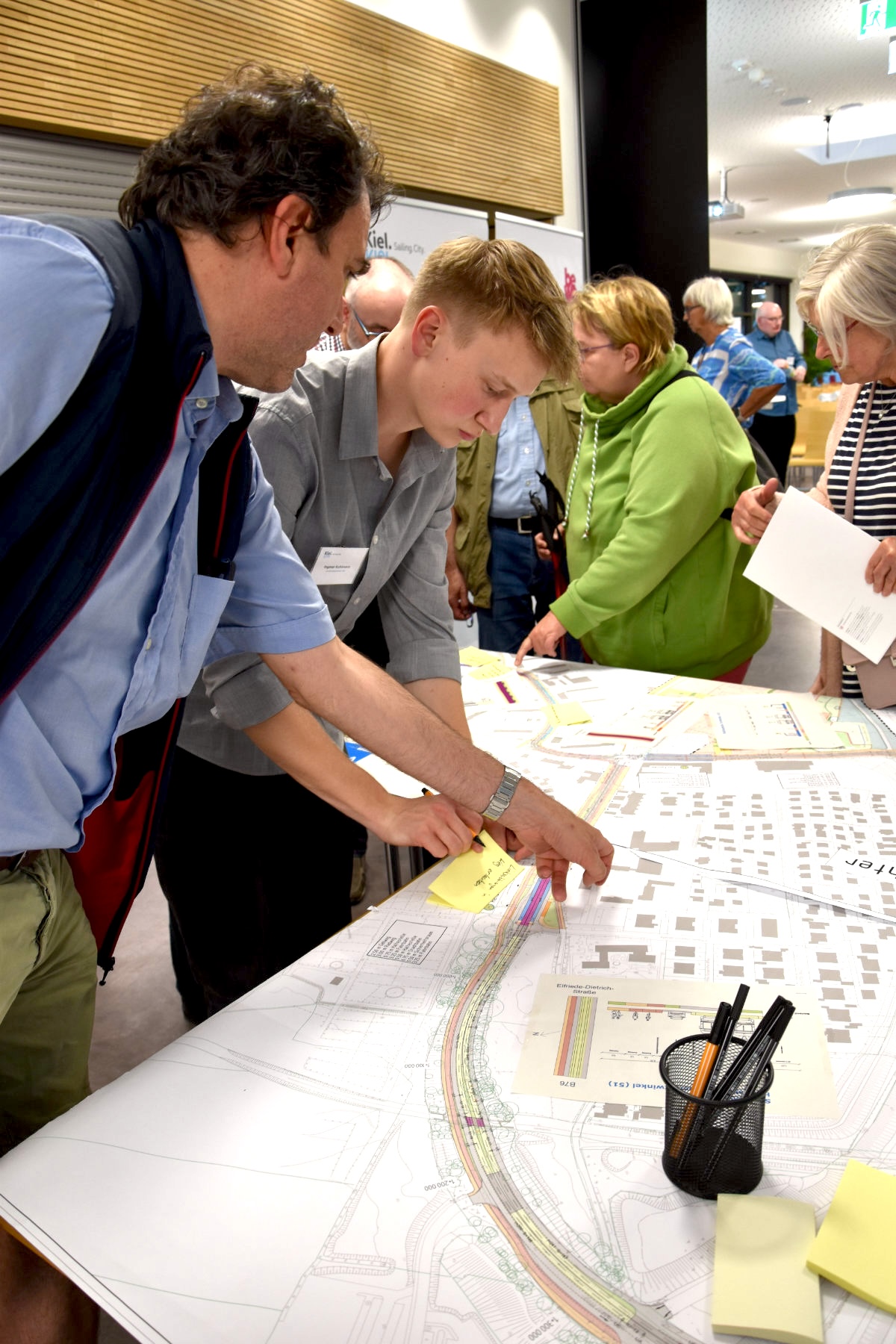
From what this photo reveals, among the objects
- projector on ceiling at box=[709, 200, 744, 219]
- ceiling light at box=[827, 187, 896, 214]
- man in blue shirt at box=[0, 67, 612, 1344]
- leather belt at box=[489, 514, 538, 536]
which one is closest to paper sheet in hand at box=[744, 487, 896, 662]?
man in blue shirt at box=[0, 67, 612, 1344]

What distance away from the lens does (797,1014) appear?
1102 mm

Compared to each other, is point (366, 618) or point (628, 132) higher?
point (628, 132)

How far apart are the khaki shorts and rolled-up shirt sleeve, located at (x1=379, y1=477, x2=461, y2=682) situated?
2.64 feet

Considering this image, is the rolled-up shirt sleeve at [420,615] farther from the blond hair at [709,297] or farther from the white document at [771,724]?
the blond hair at [709,297]

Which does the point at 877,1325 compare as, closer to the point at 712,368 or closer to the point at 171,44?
the point at 171,44

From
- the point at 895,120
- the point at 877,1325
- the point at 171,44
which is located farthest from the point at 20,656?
the point at 895,120

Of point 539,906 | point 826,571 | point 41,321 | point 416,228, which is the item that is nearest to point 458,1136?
point 539,906

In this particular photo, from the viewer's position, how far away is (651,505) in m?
2.41

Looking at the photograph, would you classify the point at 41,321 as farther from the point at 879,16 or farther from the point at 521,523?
the point at 879,16

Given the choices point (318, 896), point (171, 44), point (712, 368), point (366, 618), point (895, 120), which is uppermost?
point (895, 120)

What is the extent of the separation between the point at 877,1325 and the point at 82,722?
0.87 metres

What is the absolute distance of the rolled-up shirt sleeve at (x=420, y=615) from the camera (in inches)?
72.2

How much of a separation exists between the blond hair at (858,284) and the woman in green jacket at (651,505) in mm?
427

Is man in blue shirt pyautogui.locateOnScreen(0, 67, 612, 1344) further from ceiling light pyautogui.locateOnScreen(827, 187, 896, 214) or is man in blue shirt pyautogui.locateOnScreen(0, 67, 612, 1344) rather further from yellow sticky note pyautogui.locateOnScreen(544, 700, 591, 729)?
ceiling light pyautogui.locateOnScreen(827, 187, 896, 214)
